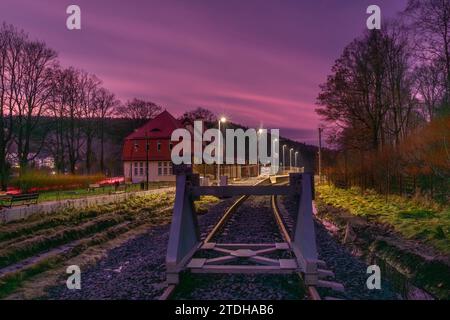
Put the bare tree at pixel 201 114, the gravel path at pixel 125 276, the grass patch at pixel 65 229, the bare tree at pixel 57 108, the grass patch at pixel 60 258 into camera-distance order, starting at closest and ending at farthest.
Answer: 1. the gravel path at pixel 125 276
2. the grass patch at pixel 60 258
3. the grass patch at pixel 65 229
4. the bare tree at pixel 57 108
5. the bare tree at pixel 201 114

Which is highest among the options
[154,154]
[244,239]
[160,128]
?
[160,128]

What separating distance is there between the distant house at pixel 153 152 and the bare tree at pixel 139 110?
22.9 meters

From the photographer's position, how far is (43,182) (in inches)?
1344

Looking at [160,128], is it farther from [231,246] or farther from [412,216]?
[231,246]

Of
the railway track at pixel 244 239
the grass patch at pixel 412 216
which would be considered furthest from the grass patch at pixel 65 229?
the grass patch at pixel 412 216

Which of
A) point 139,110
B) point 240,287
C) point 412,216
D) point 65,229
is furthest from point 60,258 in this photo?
point 139,110

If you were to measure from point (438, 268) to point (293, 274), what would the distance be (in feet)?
11.0

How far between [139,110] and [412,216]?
76771mm

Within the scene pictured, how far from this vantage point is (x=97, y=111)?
6347 centimetres

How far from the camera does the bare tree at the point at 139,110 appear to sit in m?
86.6

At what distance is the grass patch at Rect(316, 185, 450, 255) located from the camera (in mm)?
12242

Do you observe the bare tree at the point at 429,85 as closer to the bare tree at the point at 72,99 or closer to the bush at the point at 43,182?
the bush at the point at 43,182
